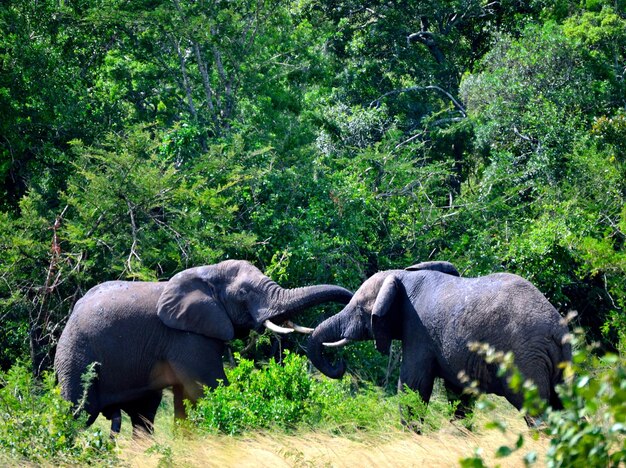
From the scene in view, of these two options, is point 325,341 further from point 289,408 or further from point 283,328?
point 289,408

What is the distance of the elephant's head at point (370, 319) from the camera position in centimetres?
1184

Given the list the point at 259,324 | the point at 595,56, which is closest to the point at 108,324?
the point at 259,324

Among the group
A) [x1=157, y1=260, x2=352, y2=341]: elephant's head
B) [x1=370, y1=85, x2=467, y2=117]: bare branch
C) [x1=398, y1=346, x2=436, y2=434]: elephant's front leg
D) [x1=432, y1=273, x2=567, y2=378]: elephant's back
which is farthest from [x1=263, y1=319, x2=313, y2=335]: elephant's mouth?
[x1=370, y1=85, x2=467, y2=117]: bare branch

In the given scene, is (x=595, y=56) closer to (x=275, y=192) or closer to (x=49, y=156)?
(x=275, y=192)

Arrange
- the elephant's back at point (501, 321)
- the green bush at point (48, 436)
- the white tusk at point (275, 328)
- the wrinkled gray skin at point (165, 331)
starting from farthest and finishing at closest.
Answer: the wrinkled gray skin at point (165, 331) → the white tusk at point (275, 328) → the elephant's back at point (501, 321) → the green bush at point (48, 436)

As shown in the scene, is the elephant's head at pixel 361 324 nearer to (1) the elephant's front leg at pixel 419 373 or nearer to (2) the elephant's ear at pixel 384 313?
(2) the elephant's ear at pixel 384 313

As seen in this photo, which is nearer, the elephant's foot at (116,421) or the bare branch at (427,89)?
the elephant's foot at (116,421)

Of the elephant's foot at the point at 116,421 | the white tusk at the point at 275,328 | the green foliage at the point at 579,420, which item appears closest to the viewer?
the green foliage at the point at 579,420

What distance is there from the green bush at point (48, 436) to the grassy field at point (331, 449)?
0.27 meters

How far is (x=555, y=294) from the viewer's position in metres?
16.8

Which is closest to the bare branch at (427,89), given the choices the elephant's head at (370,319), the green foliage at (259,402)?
the elephant's head at (370,319)

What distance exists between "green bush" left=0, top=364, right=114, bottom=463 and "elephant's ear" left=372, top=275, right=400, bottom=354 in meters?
2.99

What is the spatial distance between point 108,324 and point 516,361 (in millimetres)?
4304

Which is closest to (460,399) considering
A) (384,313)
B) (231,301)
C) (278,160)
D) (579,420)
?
(384,313)
